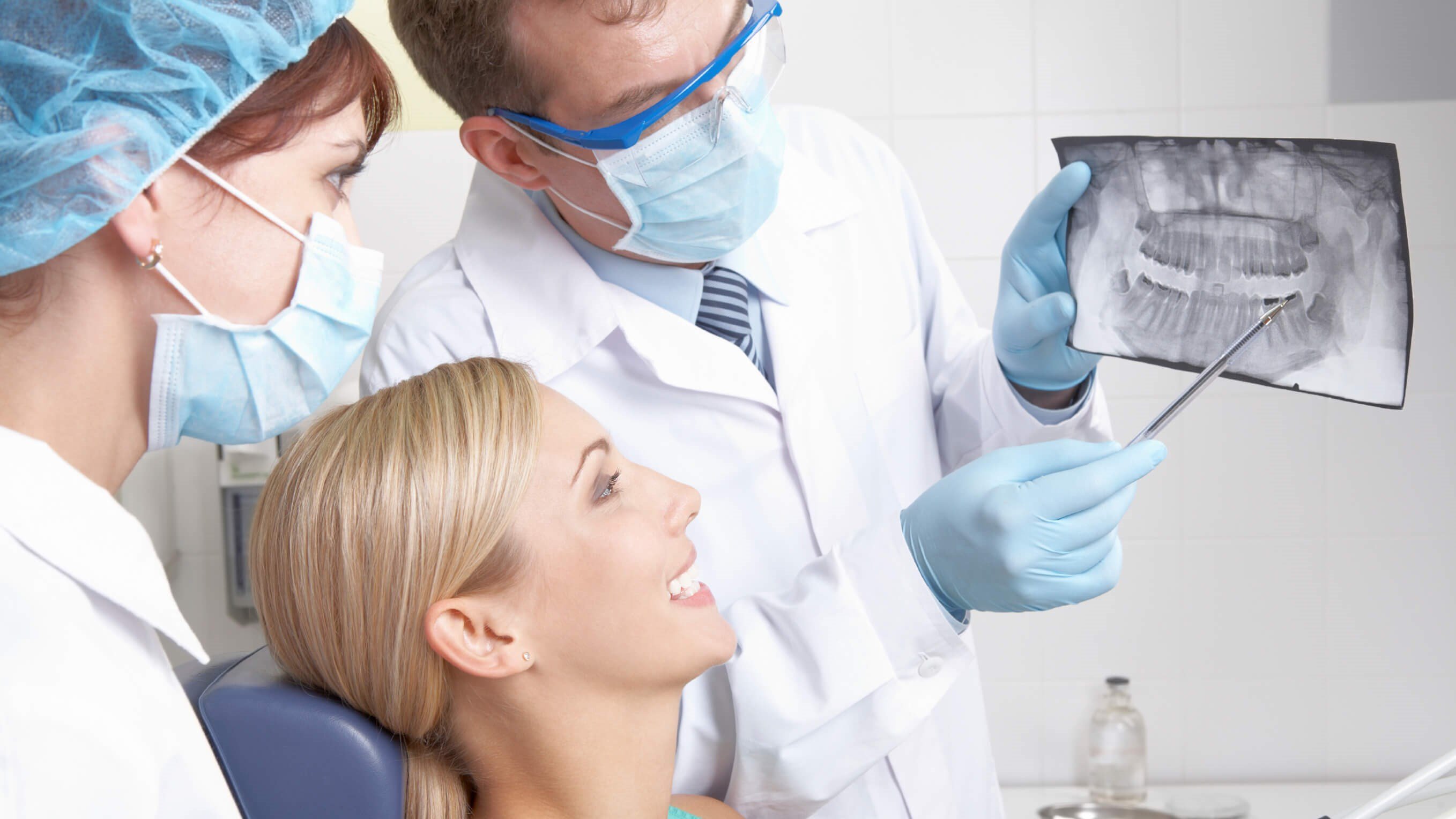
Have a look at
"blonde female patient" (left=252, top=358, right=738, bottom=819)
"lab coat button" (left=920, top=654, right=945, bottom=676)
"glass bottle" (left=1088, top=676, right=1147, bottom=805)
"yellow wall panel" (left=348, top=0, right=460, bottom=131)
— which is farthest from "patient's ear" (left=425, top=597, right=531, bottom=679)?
"glass bottle" (left=1088, top=676, right=1147, bottom=805)

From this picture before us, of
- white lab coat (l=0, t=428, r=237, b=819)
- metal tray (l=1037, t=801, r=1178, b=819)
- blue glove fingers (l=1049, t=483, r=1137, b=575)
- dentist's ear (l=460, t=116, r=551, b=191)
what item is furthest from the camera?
metal tray (l=1037, t=801, r=1178, b=819)

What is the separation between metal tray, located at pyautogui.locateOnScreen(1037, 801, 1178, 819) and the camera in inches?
93.7

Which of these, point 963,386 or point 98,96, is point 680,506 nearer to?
point 963,386

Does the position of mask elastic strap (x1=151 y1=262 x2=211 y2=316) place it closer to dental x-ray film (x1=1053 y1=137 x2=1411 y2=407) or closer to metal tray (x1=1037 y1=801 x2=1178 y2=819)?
→ dental x-ray film (x1=1053 y1=137 x2=1411 y2=407)

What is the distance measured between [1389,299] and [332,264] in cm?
98

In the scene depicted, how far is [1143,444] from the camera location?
1094 millimetres

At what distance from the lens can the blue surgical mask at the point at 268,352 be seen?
0.87 metres

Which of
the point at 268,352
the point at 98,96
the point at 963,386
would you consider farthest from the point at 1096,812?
the point at 98,96

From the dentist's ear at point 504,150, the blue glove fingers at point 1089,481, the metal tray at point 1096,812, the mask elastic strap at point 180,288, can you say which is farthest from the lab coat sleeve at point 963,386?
the metal tray at point 1096,812

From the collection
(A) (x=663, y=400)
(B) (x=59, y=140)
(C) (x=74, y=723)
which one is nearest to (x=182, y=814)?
(C) (x=74, y=723)

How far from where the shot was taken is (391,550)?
111 cm

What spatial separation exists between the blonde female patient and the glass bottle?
5.39 feet

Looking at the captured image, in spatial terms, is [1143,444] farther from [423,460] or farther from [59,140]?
[59,140]

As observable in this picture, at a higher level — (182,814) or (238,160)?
(238,160)
